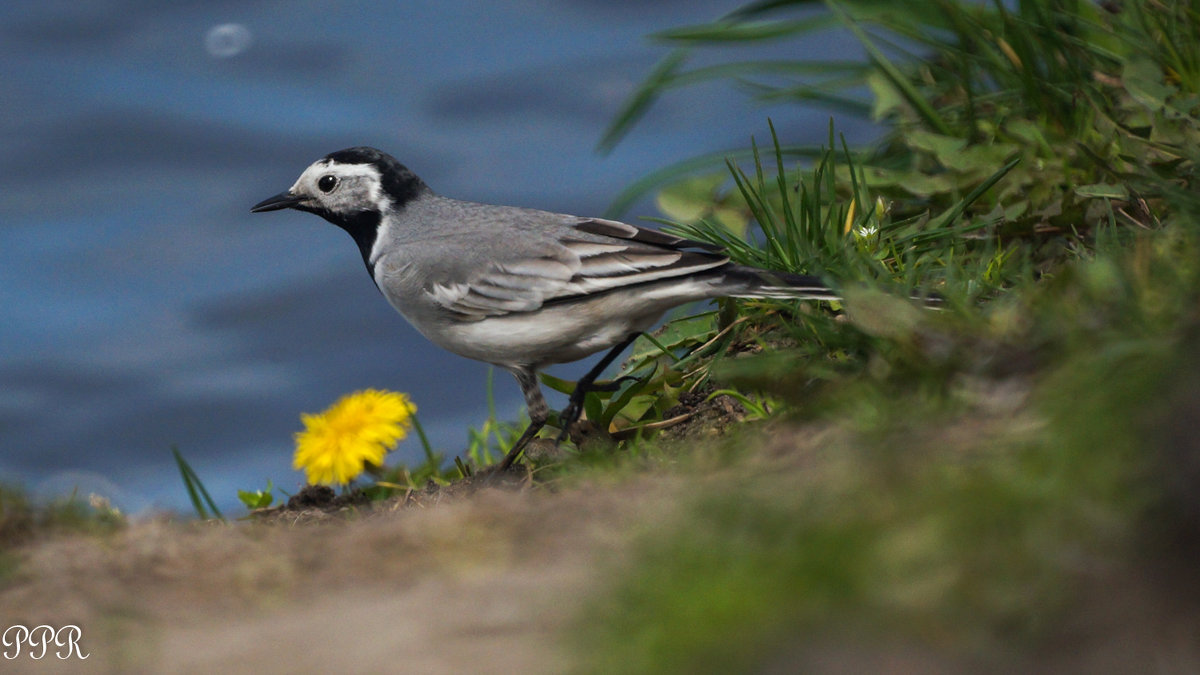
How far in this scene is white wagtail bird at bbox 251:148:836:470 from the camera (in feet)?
15.8

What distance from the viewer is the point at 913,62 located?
7238 millimetres

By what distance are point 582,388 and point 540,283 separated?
59cm

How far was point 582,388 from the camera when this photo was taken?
5.34 m

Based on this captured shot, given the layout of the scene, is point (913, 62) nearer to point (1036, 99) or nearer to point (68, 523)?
point (1036, 99)

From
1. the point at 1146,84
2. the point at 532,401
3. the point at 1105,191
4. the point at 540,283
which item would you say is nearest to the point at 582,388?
the point at 532,401

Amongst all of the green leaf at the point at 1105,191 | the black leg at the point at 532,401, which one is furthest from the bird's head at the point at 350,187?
the green leaf at the point at 1105,191

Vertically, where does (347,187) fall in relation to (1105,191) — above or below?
above

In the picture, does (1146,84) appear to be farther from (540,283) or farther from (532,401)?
(532,401)

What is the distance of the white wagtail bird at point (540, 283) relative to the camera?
4.80m

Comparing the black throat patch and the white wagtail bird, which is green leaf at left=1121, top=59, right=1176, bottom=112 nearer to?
the white wagtail bird

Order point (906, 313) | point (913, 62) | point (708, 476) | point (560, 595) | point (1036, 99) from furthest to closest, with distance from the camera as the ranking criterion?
1. point (913, 62)
2. point (1036, 99)
3. point (906, 313)
4. point (708, 476)
5. point (560, 595)

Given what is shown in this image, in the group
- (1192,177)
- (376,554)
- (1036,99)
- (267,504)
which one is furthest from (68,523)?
(1036,99)

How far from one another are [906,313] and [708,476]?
3.07 ft

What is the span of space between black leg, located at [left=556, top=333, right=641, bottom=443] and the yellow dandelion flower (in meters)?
0.71
